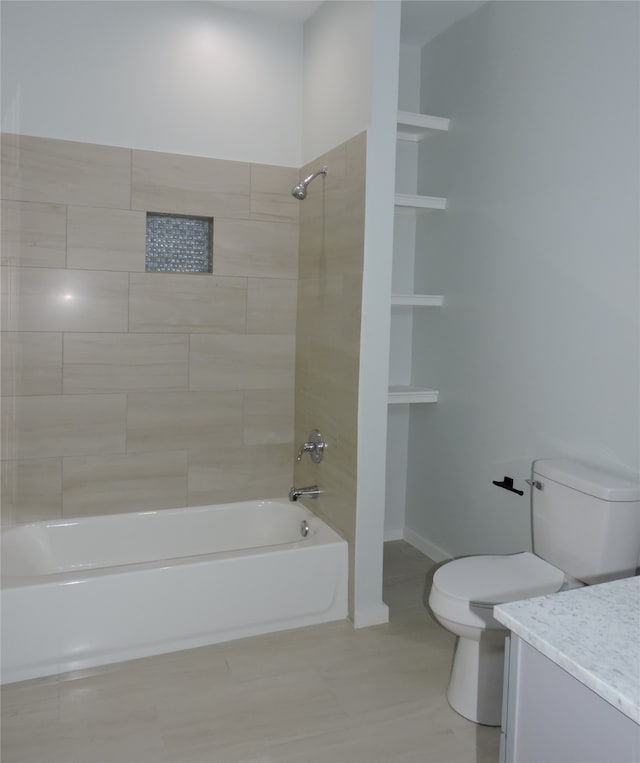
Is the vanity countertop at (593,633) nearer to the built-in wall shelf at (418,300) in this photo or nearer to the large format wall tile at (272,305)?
the built-in wall shelf at (418,300)

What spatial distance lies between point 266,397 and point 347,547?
97 cm

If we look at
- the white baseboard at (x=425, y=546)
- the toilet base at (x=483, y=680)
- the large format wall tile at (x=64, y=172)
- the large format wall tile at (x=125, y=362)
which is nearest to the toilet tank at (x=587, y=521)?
the toilet base at (x=483, y=680)

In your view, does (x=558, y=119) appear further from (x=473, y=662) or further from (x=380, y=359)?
(x=473, y=662)

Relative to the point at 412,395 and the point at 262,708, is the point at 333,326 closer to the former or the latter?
the point at 412,395

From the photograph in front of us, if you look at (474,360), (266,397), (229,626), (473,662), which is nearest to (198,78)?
(266,397)

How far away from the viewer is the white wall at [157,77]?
2832mm

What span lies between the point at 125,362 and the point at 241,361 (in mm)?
588

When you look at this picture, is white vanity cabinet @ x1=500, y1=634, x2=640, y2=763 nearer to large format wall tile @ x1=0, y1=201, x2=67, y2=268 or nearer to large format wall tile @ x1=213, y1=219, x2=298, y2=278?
large format wall tile @ x1=213, y1=219, x2=298, y2=278

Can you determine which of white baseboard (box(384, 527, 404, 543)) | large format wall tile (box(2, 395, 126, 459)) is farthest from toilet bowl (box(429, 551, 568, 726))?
large format wall tile (box(2, 395, 126, 459))

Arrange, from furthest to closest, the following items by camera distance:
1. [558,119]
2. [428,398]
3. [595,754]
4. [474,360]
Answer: [428,398], [474,360], [558,119], [595,754]

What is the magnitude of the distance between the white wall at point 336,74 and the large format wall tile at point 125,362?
1.23 m

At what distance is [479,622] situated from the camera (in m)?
2.10

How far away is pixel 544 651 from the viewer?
3.77 ft

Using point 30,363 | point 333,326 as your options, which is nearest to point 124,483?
point 30,363
